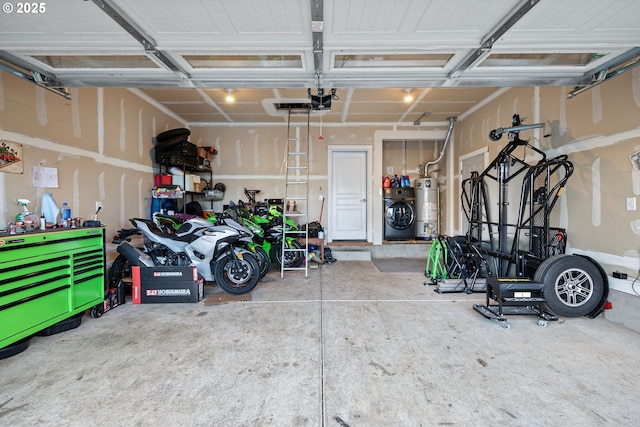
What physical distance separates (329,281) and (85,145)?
3.56 meters

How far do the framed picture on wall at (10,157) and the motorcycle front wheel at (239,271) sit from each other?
6.70 ft

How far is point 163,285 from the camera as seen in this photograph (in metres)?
3.06

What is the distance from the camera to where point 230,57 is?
83.8 inches

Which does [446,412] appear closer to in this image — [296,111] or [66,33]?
[66,33]

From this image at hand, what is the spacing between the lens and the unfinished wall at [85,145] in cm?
247

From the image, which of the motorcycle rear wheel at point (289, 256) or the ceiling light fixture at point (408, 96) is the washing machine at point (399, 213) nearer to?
the ceiling light fixture at point (408, 96)

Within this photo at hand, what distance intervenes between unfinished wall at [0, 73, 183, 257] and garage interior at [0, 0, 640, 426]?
2 centimetres

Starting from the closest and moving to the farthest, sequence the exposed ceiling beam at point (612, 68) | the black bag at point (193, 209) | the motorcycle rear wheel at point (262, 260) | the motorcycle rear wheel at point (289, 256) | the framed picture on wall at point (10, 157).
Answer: the exposed ceiling beam at point (612, 68) < the framed picture on wall at point (10, 157) < the motorcycle rear wheel at point (262, 260) < the motorcycle rear wheel at point (289, 256) < the black bag at point (193, 209)

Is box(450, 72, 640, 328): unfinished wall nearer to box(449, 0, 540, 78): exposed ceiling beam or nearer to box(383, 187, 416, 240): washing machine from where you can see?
box(449, 0, 540, 78): exposed ceiling beam

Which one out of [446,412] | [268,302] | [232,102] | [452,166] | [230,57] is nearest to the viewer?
[446,412]

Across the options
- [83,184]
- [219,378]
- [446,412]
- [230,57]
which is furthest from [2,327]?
[446,412]

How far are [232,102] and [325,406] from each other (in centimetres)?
458

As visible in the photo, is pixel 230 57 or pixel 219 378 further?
pixel 230 57

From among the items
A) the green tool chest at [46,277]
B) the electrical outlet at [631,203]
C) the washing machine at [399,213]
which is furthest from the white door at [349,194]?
the green tool chest at [46,277]
